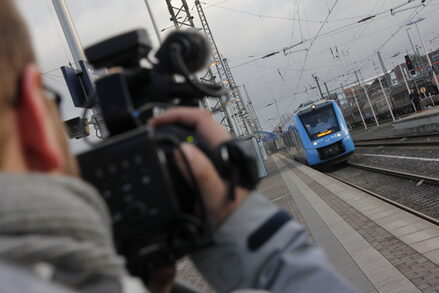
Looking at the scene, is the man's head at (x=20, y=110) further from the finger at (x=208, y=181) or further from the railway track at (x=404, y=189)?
the railway track at (x=404, y=189)

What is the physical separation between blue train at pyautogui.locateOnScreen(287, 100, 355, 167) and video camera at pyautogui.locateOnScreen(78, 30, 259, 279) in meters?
20.6

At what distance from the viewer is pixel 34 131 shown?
2.45 feet

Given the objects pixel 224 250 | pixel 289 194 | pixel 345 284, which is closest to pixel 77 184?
pixel 224 250

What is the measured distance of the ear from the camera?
747 millimetres

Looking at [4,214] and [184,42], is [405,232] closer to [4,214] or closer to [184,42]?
[184,42]

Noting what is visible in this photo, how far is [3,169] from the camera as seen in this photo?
0.72 meters

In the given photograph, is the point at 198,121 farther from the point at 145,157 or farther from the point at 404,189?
the point at 404,189

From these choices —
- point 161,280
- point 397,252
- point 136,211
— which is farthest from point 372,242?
point 136,211

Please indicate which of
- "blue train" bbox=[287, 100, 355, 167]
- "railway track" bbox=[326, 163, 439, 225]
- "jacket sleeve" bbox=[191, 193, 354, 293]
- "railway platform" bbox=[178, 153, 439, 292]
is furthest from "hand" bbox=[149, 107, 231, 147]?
"blue train" bbox=[287, 100, 355, 167]

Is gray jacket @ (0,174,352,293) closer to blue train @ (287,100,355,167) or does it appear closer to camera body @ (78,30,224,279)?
camera body @ (78,30,224,279)

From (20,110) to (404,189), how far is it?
43.9 ft

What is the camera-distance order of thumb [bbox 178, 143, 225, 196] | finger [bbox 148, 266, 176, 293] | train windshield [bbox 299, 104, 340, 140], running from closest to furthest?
1. thumb [bbox 178, 143, 225, 196]
2. finger [bbox 148, 266, 176, 293]
3. train windshield [bbox 299, 104, 340, 140]

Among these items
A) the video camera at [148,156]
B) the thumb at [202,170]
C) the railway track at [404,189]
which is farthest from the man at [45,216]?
the railway track at [404,189]

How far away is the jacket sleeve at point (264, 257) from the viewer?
101 centimetres
